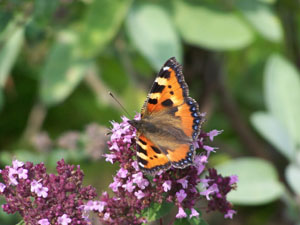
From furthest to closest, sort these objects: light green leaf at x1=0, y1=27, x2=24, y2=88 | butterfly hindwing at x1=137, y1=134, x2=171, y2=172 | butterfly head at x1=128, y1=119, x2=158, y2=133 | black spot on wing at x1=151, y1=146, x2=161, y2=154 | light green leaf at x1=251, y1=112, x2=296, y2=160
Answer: light green leaf at x1=0, y1=27, x2=24, y2=88 → light green leaf at x1=251, y1=112, x2=296, y2=160 → butterfly head at x1=128, y1=119, x2=158, y2=133 → black spot on wing at x1=151, y1=146, x2=161, y2=154 → butterfly hindwing at x1=137, y1=134, x2=171, y2=172

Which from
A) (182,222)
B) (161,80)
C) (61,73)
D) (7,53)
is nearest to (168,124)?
(161,80)

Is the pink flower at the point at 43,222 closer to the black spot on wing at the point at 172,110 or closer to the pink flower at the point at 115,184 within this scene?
the pink flower at the point at 115,184

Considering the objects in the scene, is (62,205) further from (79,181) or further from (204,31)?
(204,31)

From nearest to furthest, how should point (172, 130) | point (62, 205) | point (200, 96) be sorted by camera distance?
point (62, 205) → point (172, 130) → point (200, 96)

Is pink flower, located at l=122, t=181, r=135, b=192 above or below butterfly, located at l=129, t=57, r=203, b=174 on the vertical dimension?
below

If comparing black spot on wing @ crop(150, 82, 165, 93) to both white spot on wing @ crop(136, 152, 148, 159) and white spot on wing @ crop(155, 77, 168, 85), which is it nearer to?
white spot on wing @ crop(155, 77, 168, 85)

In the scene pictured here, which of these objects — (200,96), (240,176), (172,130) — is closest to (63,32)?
(200,96)

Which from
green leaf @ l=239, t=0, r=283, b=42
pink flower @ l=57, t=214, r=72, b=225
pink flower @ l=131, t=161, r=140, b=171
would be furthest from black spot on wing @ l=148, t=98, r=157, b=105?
green leaf @ l=239, t=0, r=283, b=42

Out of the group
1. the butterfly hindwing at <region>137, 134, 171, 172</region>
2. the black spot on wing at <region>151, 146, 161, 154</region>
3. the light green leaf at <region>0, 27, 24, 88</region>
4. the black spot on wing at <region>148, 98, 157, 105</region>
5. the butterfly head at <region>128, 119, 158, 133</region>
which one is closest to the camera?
the butterfly hindwing at <region>137, 134, 171, 172</region>

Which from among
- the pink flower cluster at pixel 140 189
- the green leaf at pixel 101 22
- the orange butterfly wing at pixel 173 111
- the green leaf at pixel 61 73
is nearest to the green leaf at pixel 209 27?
the green leaf at pixel 101 22
